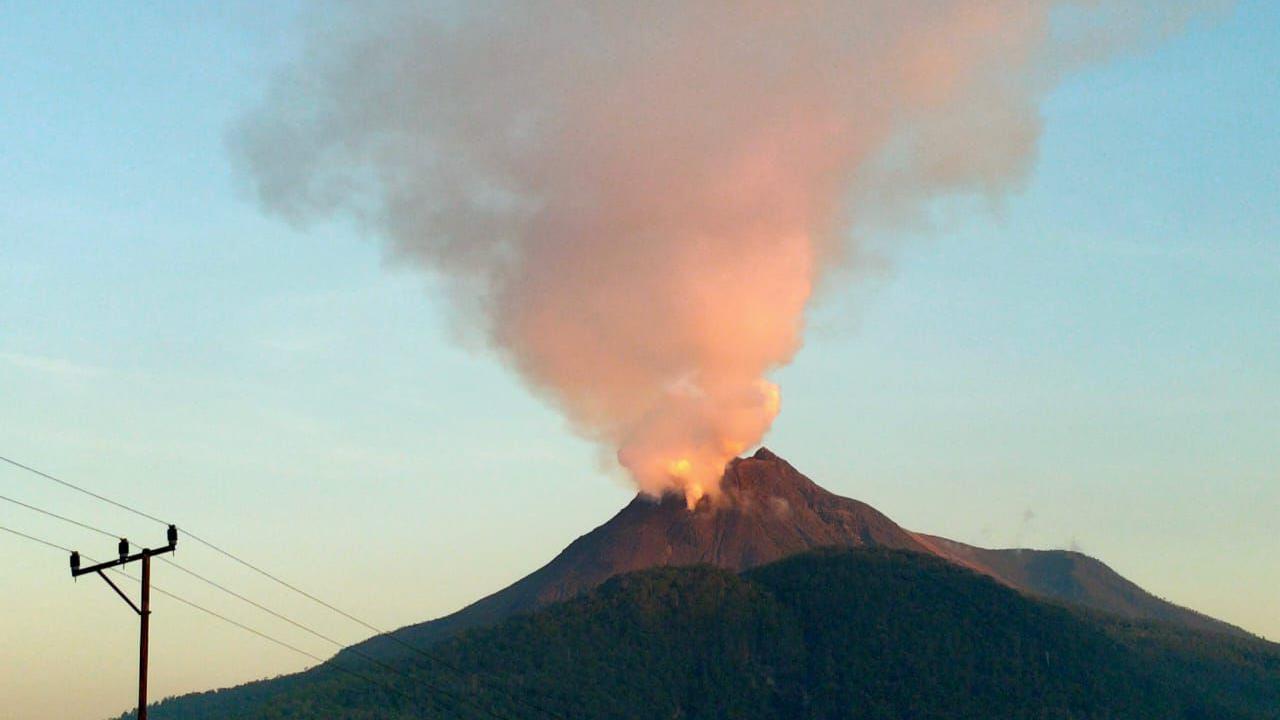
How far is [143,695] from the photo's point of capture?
5609 cm

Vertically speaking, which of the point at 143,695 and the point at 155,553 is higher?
the point at 155,553

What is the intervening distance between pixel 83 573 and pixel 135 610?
254 centimetres

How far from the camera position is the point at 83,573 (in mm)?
55969

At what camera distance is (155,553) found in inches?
2286

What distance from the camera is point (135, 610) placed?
5725 cm

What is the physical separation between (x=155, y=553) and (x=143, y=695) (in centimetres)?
543

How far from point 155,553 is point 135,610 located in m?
2.28

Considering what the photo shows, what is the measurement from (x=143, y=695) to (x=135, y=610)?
129 inches

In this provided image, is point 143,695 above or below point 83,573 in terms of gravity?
below

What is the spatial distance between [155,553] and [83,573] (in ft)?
9.65
